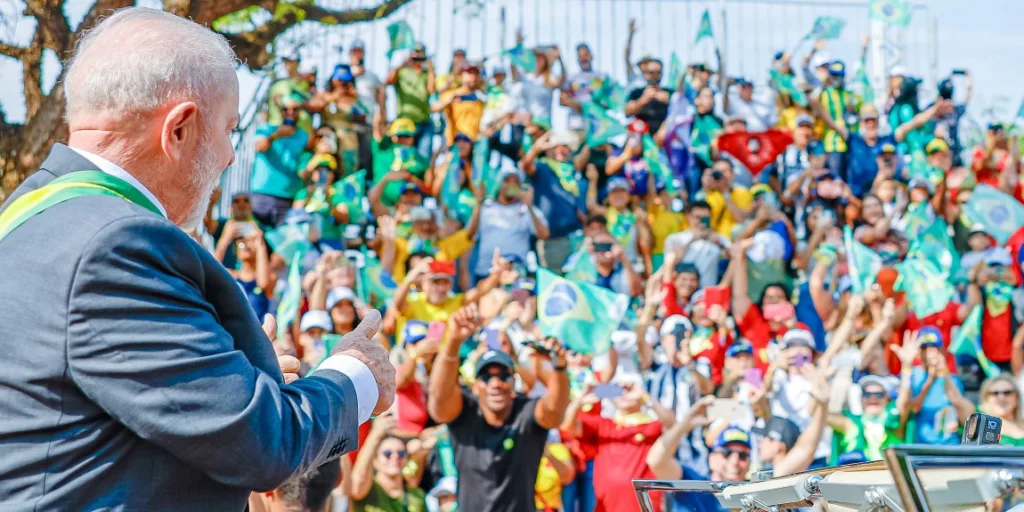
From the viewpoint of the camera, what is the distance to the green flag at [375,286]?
827 cm

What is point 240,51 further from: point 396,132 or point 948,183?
point 948,183

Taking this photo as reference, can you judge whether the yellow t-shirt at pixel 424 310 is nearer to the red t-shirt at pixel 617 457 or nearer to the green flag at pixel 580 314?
the green flag at pixel 580 314

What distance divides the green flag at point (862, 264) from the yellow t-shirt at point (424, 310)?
336 cm

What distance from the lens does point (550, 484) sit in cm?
634

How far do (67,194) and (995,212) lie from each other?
388 inches

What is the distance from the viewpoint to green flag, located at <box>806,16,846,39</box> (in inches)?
472

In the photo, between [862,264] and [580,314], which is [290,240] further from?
[862,264]

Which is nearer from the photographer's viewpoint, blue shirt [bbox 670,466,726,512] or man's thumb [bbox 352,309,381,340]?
man's thumb [bbox 352,309,381,340]

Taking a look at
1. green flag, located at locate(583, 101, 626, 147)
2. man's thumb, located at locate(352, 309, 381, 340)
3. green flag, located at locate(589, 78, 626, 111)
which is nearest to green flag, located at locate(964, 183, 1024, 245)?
green flag, located at locate(583, 101, 626, 147)

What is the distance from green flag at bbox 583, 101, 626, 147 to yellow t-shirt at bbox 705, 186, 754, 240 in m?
1.05

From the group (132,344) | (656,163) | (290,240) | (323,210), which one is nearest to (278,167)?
(323,210)

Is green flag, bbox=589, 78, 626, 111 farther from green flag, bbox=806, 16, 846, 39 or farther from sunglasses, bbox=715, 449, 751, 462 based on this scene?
sunglasses, bbox=715, 449, 751, 462

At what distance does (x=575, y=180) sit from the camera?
9992 millimetres

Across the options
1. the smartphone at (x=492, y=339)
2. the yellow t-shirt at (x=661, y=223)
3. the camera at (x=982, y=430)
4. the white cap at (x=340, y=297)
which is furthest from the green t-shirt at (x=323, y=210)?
the camera at (x=982, y=430)
